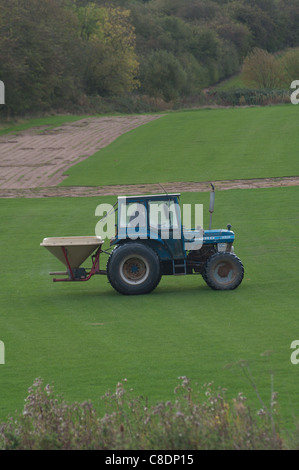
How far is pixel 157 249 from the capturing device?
15.6 meters

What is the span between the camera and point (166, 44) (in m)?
98.8

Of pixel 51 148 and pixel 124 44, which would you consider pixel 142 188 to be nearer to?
pixel 51 148

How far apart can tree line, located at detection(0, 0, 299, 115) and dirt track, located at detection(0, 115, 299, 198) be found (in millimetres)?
8569

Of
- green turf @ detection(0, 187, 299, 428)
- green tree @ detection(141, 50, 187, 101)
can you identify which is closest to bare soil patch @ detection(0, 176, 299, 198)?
green turf @ detection(0, 187, 299, 428)

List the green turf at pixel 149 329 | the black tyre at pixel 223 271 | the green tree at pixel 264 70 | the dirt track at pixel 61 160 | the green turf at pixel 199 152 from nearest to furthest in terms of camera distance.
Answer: the green turf at pixel 149 329, the black tyre at pixel 223 271, the dirt track at pixel 61 160, the green turf at pixel 199 152, the green tree at pixel 264 70

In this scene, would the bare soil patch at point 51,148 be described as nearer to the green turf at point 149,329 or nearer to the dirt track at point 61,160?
the dirt track at point 61,160

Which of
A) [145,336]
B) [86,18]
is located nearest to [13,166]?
[145,336]

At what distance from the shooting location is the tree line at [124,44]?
59000 mm

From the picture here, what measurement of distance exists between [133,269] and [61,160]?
25.1 m

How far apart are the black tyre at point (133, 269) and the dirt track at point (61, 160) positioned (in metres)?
7.66

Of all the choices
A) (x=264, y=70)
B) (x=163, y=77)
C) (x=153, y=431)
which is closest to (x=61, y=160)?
(x=153, y=431)

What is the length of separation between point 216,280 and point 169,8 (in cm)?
11442

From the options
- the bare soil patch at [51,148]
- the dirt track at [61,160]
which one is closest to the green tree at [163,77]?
the dirt track at [61,160]
